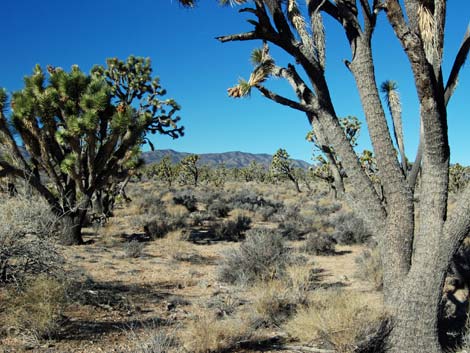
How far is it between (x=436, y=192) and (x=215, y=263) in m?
6.14

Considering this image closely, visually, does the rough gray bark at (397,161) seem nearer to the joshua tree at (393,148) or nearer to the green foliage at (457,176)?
the joshua tree at (393,148)

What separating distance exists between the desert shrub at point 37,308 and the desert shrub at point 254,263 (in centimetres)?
318

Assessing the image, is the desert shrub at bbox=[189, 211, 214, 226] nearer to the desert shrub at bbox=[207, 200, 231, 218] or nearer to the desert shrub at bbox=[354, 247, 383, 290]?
the desert shrub at bbox=[207, 200, 231, 218]

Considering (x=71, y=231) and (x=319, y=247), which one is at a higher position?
(x=71, y=231)

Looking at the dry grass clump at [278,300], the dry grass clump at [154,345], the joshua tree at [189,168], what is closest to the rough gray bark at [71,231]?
the dry grass clump at [278,300]

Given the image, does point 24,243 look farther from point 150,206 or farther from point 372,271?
point 150,206

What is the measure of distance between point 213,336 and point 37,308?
2016 millimetres

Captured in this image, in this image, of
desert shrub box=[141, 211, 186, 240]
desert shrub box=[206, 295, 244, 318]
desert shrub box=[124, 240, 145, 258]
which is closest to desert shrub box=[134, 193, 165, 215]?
desert shrub box=[141, 211, 186, 240]

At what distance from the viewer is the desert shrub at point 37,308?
4.18m

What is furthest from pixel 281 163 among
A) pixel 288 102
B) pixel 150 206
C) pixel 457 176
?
pixel 288 102

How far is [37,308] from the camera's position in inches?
169

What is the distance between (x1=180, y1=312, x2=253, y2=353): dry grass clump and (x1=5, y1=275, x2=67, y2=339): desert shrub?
1.48 m

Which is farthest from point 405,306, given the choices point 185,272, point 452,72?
point 185,272

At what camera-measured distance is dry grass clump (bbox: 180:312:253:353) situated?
13.1 feet
